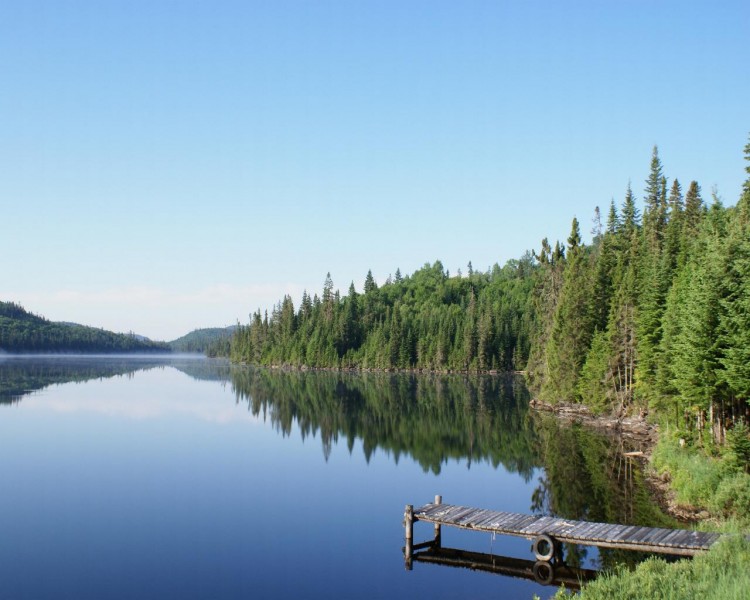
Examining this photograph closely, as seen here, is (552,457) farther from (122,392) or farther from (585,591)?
(122,392)

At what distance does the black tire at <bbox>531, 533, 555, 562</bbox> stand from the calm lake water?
4.15ft

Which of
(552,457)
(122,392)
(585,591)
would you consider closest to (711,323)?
(552,457)

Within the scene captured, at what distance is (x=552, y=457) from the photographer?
4891cm

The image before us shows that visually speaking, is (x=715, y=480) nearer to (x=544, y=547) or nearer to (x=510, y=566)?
(x=544, y=547)

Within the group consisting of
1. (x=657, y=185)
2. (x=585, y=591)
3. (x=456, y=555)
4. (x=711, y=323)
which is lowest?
(x=456, y=555)

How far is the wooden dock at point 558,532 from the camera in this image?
23141mm

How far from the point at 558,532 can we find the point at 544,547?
1147 mm

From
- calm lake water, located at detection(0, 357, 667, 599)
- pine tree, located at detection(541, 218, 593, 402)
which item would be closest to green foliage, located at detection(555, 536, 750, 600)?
calm lake water, located at detection(0, 357, 667, 599)

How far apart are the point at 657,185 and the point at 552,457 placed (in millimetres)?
72643

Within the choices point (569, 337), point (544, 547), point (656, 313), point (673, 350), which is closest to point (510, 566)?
point (544, 547)

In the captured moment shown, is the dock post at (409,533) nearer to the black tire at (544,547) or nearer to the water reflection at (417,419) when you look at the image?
the black tire at (544,547)

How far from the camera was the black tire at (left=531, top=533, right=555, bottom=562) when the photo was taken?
2492 cm

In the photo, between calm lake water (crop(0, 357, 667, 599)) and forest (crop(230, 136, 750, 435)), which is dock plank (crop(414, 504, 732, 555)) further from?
forest (crop(230, 136, 750, 435))

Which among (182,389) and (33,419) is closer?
(33,419)
